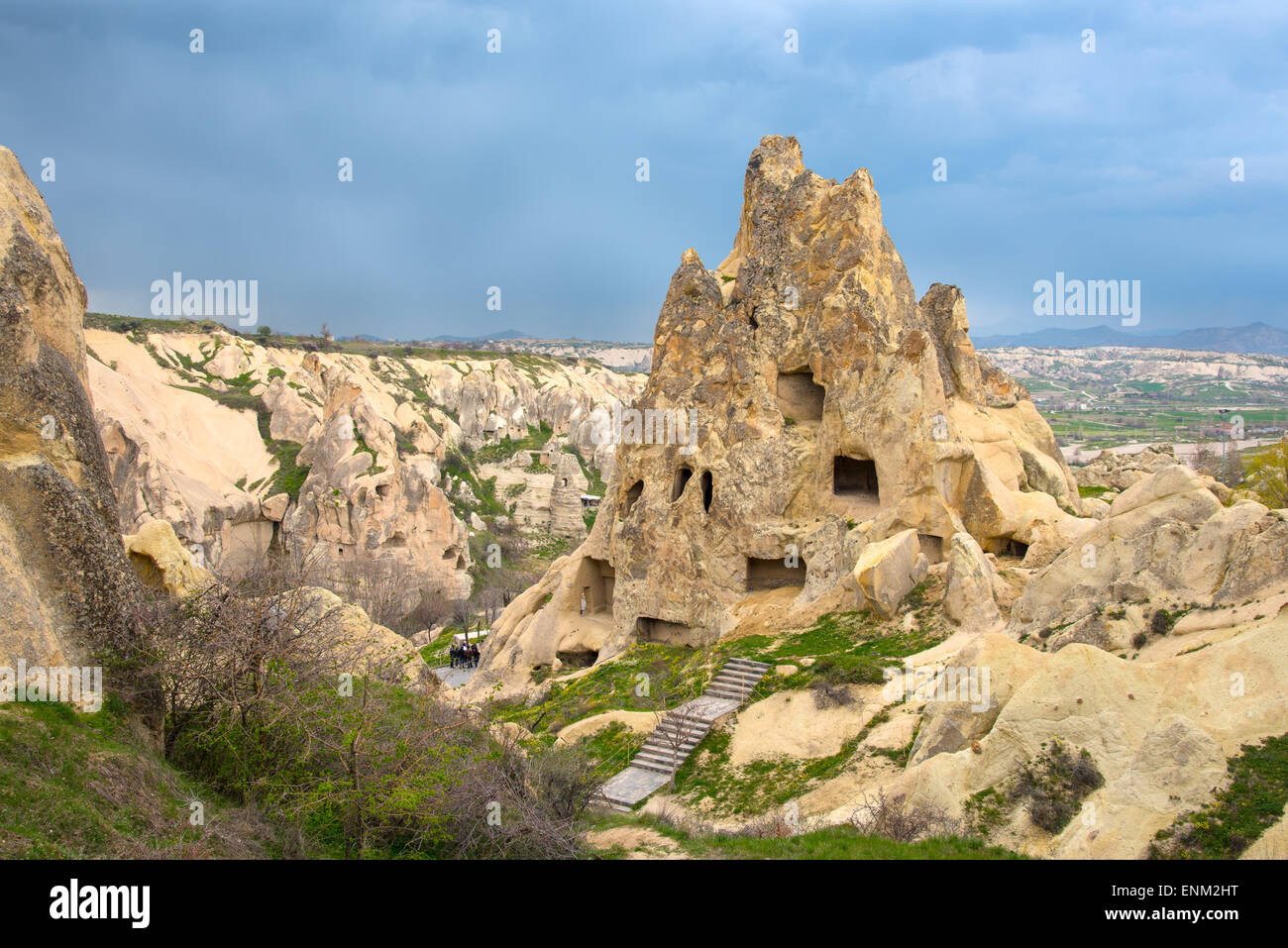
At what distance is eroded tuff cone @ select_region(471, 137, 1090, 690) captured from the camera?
872 inches

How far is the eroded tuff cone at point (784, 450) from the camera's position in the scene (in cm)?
2216

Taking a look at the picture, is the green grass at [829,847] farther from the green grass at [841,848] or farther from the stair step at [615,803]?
the stair step at [615,803]

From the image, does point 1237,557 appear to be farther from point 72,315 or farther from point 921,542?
point 72,315

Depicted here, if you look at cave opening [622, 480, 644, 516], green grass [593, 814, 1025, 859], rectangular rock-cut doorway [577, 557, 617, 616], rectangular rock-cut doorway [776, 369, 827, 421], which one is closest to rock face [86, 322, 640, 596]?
rectangular rock-cut doorway [577, 557, 617, 616]

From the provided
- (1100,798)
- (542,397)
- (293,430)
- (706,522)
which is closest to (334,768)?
(1100,798)

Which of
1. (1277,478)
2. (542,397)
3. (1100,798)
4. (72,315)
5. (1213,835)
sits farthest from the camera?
(542,397)

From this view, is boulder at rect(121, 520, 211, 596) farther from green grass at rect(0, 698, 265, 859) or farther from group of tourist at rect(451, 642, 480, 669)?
group of tourist at rect(451, 642, 480, 669)

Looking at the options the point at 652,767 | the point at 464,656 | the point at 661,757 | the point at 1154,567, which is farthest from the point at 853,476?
the point at 464,656

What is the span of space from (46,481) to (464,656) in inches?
958

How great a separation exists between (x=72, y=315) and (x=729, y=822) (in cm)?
1142

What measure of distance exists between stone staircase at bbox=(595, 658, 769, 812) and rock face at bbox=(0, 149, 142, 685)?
807cm

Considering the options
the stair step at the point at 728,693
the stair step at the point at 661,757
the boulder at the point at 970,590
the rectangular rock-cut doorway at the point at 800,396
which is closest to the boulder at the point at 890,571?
the boulder at the point at 970,590

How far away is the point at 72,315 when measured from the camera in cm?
1082

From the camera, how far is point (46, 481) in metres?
9.35
